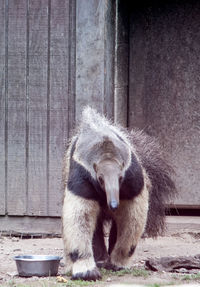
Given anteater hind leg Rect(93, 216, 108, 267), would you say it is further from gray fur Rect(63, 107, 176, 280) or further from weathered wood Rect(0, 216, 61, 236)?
weathered wood Rect(0, 216, 61, 236)

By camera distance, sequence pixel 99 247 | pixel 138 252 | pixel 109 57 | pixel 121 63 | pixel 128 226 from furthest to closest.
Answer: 1. pixel 121 63
2. pixel 109 57
3. pixel 138 252
4. pixel 99 247
5. pixel 128 226

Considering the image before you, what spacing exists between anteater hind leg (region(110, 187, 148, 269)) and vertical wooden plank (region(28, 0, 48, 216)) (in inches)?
99.8

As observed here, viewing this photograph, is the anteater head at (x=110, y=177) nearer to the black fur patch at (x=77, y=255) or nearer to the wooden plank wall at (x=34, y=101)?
the black fur patch at (x=77, y=255)

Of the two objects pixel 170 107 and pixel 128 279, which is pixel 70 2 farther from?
pixel 128 279

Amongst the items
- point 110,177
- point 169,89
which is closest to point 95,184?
point 110,177

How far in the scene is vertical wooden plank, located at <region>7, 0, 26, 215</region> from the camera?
32.0ft

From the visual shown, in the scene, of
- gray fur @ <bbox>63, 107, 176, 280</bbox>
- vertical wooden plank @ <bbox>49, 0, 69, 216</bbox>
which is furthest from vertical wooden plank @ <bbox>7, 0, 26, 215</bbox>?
gray fur @ <bbox>63, 107, 176, 280</bbox>

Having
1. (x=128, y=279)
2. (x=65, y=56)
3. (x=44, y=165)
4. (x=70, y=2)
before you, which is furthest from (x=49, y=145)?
(x=128, y=279)

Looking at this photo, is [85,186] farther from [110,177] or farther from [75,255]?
[75,255]

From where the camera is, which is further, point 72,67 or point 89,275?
point 72,67

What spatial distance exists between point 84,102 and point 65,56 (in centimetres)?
62

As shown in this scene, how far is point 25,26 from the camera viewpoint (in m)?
9.73

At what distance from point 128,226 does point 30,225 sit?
2842 millimetres

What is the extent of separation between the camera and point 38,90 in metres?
9.75
